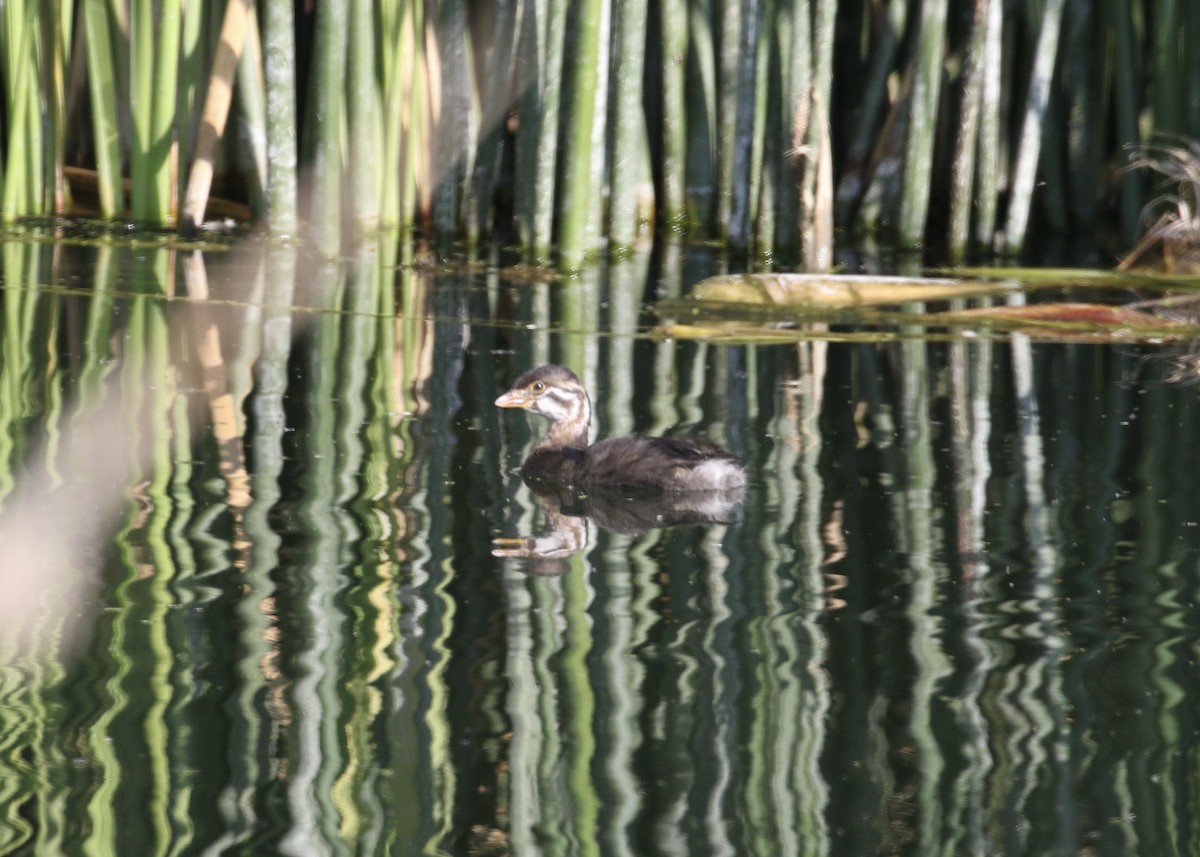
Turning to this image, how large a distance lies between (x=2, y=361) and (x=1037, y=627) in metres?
3.81

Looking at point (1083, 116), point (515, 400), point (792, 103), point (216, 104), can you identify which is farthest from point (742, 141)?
point (515, 400)

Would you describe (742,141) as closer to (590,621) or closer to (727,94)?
(727,94)

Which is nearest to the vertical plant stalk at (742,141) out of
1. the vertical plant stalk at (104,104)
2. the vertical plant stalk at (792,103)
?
the vertical plant stalk at (792,103)

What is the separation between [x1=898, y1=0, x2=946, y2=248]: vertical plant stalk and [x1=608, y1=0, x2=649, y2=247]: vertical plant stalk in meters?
1.38

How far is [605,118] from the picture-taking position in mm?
9250

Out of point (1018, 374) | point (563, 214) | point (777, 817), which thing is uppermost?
point (563, 214)

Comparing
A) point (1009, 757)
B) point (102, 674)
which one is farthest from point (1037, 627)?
point (102, 674)

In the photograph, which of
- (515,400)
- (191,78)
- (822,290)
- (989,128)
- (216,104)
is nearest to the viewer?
(515,400)

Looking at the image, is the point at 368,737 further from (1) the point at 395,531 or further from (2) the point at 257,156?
(2) the point at 257,156

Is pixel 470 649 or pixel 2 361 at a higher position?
pixel 2 361

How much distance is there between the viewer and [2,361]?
6352mm

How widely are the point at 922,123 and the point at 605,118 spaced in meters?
1.65

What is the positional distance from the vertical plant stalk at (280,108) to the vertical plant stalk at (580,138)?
133 cm

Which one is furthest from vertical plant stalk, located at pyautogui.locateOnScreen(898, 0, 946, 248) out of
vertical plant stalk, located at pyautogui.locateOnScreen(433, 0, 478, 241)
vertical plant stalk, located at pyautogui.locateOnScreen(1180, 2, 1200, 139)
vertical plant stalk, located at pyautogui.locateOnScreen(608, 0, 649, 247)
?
vertical plant stalk, located at pyautogui.locateOnScreen(433, 0, 478, 241)
